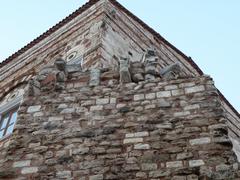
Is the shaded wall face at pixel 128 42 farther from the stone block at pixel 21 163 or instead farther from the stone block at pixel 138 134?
the stone block at pixel 21 163

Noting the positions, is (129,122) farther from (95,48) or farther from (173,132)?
(95,48)

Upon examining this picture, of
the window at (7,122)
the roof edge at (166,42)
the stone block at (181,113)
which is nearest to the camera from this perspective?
the stone block at (181,113)

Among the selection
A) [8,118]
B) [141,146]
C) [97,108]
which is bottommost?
[141,146]

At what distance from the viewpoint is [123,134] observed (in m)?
5.14

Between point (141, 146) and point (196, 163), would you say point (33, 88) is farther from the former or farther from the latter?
point (196, 163)

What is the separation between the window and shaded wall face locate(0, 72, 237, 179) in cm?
329

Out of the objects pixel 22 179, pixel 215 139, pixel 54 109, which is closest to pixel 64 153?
pixel 22 179

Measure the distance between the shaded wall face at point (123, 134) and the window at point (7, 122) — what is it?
3.29 metres

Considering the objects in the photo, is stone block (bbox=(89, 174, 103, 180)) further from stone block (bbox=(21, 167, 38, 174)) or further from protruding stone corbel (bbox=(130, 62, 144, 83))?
protruding stone corbel (bbox=(130, 62, 144, 83))

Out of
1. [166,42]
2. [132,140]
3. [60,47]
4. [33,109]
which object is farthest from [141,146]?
[166,42]

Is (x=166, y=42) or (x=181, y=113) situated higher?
(x=166, y=42)

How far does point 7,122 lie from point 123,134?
512 cm

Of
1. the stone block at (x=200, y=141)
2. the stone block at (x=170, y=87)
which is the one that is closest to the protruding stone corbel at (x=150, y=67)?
the stone block at (x=170, y=87)

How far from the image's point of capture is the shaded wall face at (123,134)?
466 cm
